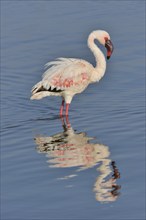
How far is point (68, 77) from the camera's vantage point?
15.1 meters

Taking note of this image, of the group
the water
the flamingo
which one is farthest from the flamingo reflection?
the flamingo

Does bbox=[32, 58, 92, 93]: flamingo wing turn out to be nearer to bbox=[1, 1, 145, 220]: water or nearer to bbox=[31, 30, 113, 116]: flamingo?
bbox=[31, 30, 113, 116]: flamingo

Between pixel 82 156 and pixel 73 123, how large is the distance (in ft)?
6.42

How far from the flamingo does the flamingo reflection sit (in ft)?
2.99

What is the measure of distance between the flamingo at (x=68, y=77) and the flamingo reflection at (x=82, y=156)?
2.99ft

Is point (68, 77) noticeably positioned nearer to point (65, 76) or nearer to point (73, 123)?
point (65, 76)

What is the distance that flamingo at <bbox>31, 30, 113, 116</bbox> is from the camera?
49.3 feet

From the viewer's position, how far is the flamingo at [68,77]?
49.3ft

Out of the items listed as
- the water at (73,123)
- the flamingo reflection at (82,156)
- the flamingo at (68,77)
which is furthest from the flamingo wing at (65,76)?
the flamingo reflection at (82,156)

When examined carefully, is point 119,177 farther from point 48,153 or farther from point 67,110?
point 67,110

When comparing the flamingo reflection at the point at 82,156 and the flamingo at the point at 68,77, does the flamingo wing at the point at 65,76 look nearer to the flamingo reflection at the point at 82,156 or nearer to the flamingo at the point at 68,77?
the flamingo at the point at 68,77

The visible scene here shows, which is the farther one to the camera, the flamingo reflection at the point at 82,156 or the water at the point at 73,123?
the flamingo reflection at the point at 82,156

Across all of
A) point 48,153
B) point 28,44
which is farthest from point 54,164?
point 28,44

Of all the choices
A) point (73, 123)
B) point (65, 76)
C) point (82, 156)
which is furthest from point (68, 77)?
point (82, 156)
